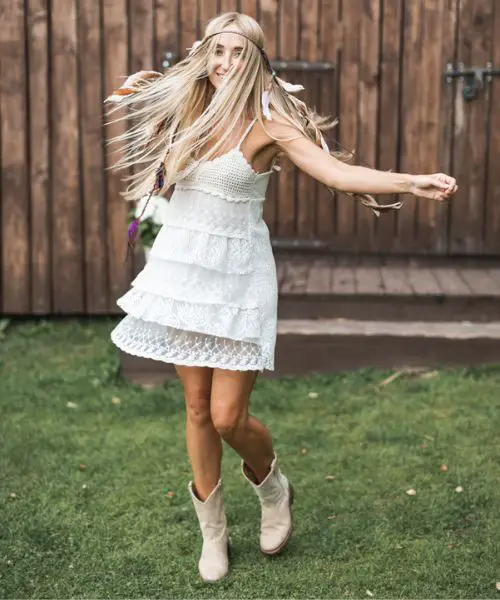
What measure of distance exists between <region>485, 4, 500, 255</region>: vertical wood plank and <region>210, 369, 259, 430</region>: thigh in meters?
4.00

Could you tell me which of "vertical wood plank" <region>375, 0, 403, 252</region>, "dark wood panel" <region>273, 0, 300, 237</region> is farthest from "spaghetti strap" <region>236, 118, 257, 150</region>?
"vertical wood plank" <region>375, 0, 403, 252</region>

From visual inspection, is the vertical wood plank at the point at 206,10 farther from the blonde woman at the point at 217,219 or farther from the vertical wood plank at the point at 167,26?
the blonde woman at the point at 217,219

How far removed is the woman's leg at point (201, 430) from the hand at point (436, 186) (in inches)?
39.8

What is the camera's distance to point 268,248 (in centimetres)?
377

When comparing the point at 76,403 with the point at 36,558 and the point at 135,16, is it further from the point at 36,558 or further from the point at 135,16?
the point at 135,16

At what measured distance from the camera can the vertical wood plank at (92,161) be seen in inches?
287

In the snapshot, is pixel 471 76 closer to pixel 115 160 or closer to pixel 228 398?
pixel 115 160

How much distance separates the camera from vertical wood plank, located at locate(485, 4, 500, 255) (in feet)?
23.1

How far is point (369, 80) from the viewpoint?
23.5ft

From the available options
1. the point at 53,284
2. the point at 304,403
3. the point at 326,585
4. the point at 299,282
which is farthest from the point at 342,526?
the point at 53,284

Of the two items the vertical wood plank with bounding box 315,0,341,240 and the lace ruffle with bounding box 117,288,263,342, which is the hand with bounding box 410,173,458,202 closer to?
the lace ruffle with bounding box 117,288,263,342

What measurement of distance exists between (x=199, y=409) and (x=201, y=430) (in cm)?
8

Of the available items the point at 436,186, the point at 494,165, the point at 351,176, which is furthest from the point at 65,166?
the point at 436,186

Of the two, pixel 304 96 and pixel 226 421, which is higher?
pixel 304 96
